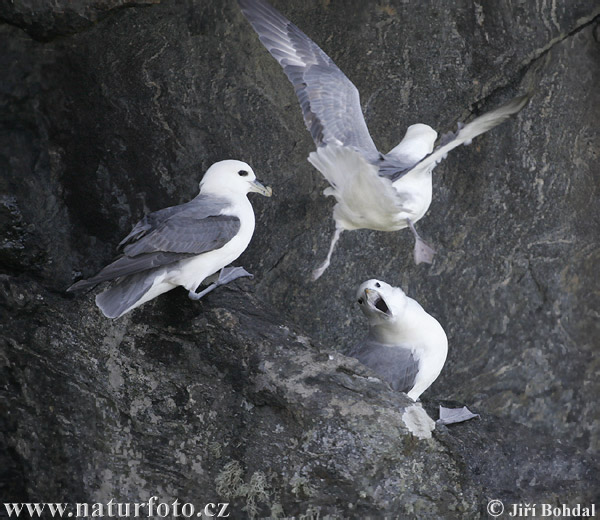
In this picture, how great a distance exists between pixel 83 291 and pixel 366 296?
1349 mm

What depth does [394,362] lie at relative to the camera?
15.6 ft

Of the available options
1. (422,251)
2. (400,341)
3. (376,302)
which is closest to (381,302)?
(376,302)

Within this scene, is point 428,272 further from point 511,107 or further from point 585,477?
point 511,107

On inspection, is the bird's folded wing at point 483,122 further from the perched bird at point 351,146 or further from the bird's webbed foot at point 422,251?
the bird's webbed foot at point 422,251

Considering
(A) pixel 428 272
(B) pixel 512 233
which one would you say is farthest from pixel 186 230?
(B) pixel 512 233

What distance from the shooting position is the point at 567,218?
5.88m

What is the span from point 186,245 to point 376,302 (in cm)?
108

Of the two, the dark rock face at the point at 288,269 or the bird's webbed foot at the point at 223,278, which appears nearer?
the dark rock face at the point at 288,269

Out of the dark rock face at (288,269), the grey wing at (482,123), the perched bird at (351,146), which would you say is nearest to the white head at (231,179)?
the perched bird at (351,146)

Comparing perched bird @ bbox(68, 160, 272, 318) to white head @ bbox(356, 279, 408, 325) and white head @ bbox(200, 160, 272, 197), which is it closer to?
white head @ bbox(200, 160, 272, 197)

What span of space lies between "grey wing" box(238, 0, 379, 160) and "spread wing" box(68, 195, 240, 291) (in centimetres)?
58

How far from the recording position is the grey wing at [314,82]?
4406 mm

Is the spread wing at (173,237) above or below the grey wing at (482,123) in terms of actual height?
below

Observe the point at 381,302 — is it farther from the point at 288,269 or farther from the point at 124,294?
the point at 124,294
